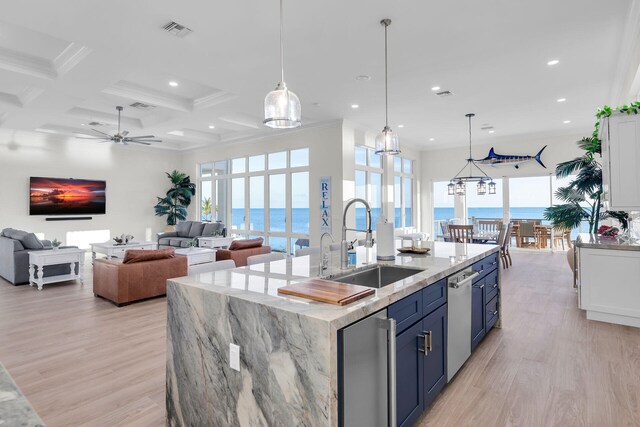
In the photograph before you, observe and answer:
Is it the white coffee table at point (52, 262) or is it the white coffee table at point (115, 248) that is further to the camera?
the white coffee table at point (115, 248)

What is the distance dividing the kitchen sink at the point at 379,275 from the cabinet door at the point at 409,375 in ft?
1.68

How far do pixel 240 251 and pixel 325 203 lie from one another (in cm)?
207

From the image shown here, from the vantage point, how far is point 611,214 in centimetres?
461

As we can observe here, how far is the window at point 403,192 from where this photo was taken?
9930 millimetres

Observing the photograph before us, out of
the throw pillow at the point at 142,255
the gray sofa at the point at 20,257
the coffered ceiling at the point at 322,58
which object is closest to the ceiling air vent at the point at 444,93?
the coffered ceiling at the point at 322,58

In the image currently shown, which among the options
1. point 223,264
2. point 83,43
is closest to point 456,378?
point 223,264

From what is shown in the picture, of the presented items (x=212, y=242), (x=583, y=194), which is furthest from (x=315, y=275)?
(x=212, y=242)

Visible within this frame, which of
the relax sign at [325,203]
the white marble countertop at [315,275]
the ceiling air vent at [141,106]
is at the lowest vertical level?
the white marble countertop at [315,275]

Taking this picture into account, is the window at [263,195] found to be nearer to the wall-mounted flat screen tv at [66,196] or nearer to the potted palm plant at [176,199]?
the potted palm plant at [176,199]

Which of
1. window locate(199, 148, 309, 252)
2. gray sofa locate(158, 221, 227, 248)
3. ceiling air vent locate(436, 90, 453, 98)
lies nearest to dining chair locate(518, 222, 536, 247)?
ceiling air vent locate(436, 90, 453, 98)

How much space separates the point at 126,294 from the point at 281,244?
14.4ft

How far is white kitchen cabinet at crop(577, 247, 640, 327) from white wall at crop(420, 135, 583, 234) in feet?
19.5

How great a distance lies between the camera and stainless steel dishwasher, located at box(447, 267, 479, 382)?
2.45m

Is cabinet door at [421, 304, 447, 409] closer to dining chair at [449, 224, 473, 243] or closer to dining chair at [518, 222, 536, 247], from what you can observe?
dining chair at [449, 224, 473, 243]
